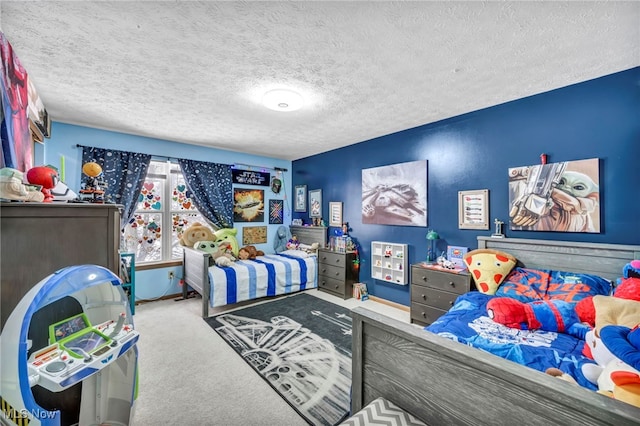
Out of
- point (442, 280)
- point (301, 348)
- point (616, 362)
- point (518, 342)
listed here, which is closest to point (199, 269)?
point (301, 348)

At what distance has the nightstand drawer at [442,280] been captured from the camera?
8.86ft

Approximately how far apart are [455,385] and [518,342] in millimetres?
891

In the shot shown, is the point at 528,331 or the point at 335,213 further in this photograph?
the point at 335,213

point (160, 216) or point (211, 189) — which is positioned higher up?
point (211, 189)

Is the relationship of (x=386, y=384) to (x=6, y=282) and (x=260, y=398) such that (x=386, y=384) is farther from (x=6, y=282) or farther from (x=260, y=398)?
(x=6, y=282)

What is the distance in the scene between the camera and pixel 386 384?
3.98 feet

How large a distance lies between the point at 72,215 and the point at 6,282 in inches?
15.4

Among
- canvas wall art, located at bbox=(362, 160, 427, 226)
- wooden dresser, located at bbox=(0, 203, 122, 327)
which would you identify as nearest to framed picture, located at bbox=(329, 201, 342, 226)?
canvas wall art, located at bbox=(362, 160, 427, 226)

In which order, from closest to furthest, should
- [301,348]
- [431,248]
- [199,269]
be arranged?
[301,348] < [431,248] < [199,269]

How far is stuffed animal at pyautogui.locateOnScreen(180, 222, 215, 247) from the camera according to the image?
4.12 m

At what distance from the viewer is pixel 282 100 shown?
2.52 meters

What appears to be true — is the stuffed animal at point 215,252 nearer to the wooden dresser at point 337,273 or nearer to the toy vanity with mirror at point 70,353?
the wooden dresser at point 337,273

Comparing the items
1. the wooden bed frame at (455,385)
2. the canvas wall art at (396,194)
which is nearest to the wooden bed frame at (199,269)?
the canvas wall art at (396,194)

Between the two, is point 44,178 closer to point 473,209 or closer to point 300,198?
point 473,209
